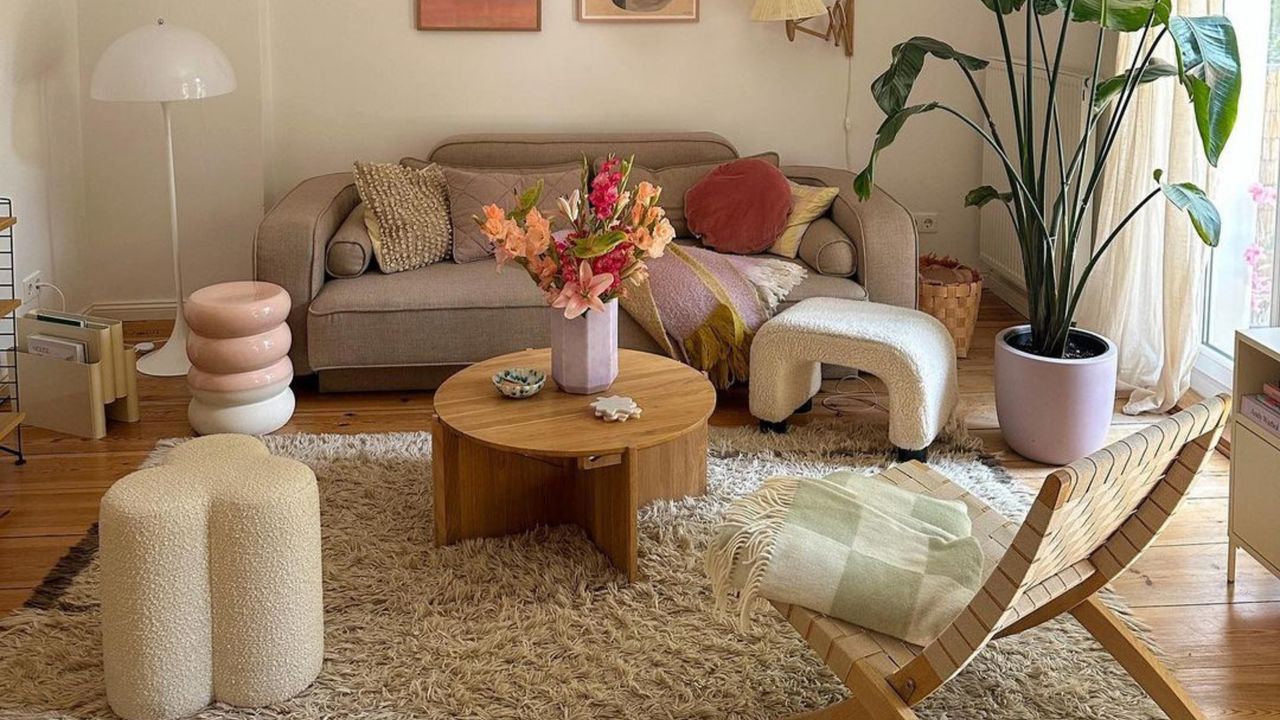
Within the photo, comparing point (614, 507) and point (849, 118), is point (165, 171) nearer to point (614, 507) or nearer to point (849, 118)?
point (849, 118)

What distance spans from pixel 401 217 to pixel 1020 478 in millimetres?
2157

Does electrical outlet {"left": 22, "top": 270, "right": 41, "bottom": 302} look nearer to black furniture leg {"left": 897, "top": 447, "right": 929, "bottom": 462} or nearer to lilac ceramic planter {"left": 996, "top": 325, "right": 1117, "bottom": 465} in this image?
black furniture leg {"left": 897, "top": 447, "right": 929, "bottom": 462}

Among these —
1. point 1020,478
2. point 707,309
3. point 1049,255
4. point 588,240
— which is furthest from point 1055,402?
point 588,240

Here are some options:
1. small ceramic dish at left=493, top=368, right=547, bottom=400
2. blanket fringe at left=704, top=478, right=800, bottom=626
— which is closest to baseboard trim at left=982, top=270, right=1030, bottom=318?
small ceramic dish at left=493, top=368, right=547, bottom=400

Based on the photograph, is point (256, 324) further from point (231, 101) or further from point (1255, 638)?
point (1255, 638)

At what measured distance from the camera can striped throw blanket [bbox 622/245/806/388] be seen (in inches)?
175

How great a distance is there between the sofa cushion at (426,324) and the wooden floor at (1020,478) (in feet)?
0.62

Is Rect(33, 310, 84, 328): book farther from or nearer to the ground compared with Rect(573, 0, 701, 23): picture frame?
nearer to the ground

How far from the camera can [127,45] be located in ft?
15.4

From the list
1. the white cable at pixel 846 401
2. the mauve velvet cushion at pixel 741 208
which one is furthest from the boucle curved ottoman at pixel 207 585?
the mauve velvet cushion at pixel 741 208

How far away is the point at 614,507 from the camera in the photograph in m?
3.38

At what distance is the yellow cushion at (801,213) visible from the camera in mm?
4883

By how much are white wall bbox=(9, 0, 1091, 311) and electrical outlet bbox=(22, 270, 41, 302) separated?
36cm

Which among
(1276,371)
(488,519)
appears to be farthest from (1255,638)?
(488,519)
